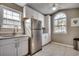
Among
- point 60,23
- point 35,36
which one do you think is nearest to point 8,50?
point 35,36

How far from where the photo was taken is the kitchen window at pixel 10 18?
2.28m

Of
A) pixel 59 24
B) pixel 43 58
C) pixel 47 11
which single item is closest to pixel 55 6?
pixel 47 11

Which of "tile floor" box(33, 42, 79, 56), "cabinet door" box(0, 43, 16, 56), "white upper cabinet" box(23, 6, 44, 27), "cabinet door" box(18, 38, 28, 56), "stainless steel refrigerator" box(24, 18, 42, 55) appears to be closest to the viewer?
"cabinet door" box(0, 43, 16, 56)

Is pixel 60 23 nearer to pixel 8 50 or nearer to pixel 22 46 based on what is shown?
pixel 22 46

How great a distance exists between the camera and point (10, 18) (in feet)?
7.73

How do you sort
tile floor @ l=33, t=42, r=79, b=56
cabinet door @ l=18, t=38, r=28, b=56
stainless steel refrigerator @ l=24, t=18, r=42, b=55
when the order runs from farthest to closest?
stainless steel refrigerator @ l=24, t=18, r=42, b=55 < cabinet door @ l=18, t=38, r=28, b=56 < tile floor @ l=33, t=42, r=79, b=56

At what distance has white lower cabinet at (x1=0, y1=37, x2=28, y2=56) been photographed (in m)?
1.83

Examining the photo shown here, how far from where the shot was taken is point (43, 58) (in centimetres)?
209

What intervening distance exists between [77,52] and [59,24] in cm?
85

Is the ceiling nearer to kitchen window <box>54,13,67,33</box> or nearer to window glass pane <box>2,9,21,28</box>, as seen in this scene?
kitchen window <box>54,13,67,33</box>

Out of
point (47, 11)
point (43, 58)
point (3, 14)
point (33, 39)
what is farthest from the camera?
point (33, 39)

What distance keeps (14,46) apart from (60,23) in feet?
4.27

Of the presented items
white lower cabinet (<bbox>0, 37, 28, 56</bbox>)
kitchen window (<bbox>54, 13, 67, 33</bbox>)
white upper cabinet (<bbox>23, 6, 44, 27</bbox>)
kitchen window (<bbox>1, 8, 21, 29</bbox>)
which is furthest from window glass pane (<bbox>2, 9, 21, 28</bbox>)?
kitchen window (<bbox>54, 13, 67, 33</bbox>)

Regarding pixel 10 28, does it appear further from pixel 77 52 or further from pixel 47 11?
pixel 77 52
